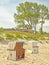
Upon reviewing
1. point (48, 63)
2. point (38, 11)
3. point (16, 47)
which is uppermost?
point (38, 11)

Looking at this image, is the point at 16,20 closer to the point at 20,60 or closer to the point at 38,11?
the point at 38,11

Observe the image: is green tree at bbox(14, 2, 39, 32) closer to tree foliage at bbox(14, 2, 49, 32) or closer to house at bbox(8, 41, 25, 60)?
tree foliage at bbox(14, 2, 49, 32)

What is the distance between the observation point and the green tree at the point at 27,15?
4944 centimetres

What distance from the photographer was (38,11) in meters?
51.6

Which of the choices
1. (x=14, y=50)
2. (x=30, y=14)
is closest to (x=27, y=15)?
(x=30, y=14)

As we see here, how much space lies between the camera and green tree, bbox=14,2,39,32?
162 ft

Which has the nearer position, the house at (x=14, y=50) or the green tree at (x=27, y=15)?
the house at (x=14, y=50)

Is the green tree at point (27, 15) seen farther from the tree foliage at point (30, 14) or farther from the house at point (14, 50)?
the house at point (14, 50)

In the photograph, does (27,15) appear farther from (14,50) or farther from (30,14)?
(14,50)

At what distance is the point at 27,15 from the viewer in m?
49.5

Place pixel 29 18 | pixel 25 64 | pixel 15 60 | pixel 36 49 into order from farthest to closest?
pixel 29 18 → pixel 36 49 → pixel 15 60 → pixel 25 64

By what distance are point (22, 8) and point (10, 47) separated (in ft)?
139

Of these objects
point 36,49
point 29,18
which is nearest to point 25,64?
point 36,49

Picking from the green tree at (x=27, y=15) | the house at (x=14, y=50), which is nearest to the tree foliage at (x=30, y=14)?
the green tree at (x=27, y=15)
